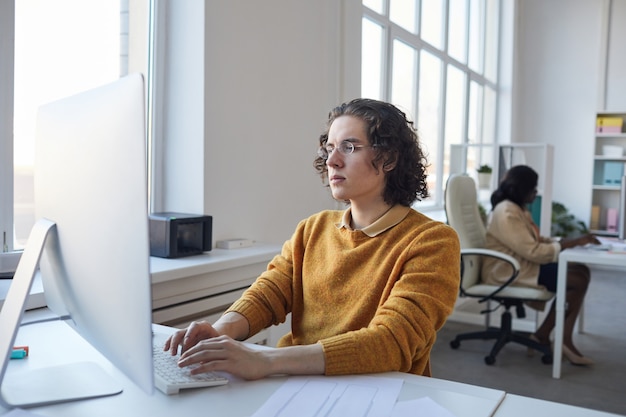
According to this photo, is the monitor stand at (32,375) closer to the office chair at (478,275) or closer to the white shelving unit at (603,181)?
the office chair at (478,275)

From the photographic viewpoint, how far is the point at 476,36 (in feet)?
24.3

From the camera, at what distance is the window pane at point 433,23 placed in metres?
5.67

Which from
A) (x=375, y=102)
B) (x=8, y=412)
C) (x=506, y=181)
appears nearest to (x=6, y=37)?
(x=375, y=102)

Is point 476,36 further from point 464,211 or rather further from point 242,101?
point 242,101

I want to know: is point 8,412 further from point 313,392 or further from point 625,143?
point 625,143

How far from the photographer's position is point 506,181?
4.00 metres

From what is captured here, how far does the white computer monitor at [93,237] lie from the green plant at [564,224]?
7.31 m

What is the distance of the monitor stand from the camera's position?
100 cm

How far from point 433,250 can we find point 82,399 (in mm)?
791

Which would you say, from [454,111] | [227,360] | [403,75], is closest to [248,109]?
[227,360]

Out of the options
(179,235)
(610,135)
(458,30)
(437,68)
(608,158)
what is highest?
(458,30)

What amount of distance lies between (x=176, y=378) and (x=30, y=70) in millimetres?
1664

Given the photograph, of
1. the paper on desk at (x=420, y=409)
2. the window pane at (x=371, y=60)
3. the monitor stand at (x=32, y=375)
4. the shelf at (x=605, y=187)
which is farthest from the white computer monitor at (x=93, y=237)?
the shelf at (x=605, y=187)

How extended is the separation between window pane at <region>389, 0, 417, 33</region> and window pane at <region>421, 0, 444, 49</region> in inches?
7.8
